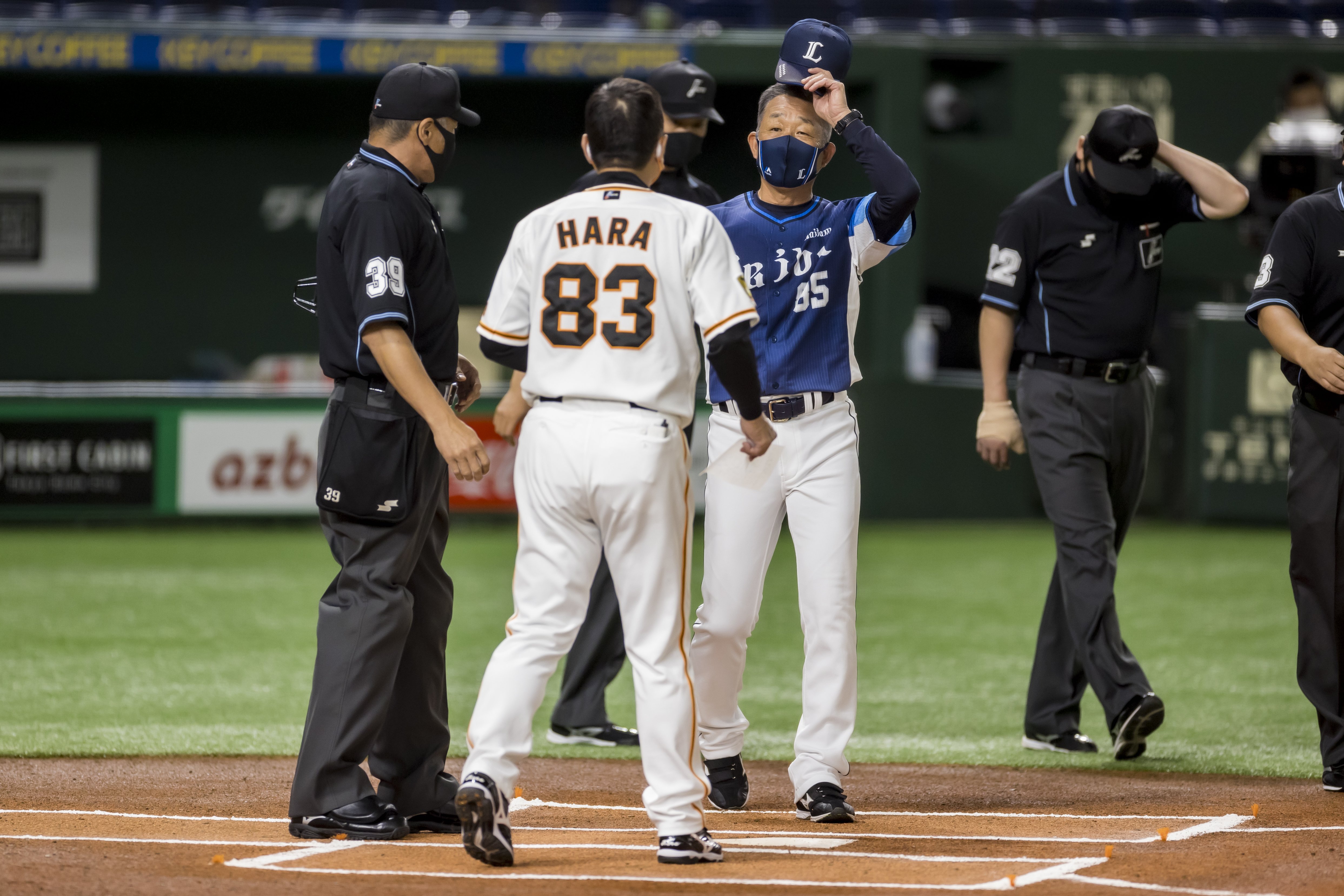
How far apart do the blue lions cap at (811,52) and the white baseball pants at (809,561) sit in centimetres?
96

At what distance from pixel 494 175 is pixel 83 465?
19.1 feet

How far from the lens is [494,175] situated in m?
17.5

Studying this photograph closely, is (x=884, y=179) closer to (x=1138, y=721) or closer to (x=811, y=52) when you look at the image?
(x=811, y=52)

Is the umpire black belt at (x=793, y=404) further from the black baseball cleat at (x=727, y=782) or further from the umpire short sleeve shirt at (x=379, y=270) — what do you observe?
the black baseball cleat at (x=727, y=782)

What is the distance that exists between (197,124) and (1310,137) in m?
11.0

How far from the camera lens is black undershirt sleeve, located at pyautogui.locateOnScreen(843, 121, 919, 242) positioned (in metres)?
4.55

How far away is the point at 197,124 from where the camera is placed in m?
17.1

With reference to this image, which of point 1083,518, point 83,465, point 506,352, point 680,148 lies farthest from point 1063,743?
point 83,465

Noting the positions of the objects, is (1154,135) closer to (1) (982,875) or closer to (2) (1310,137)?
(1) (982,875)

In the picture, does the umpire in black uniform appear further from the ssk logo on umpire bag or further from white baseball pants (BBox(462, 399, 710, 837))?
white baseball pants (BBox(462, 399, 710, 837))

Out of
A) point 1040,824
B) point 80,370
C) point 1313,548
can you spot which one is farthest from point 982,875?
point 80,370

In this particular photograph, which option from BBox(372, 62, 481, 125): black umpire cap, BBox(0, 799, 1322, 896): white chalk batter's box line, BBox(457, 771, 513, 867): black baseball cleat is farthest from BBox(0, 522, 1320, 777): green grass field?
BBox(372, 62, 481, 125): black umpire cap

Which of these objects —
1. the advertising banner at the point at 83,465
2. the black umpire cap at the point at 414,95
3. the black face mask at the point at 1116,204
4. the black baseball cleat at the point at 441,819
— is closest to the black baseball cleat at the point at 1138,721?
the black face mask at the point at 1116,204

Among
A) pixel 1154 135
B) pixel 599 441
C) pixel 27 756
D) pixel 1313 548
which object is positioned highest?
pixel 1154 135
